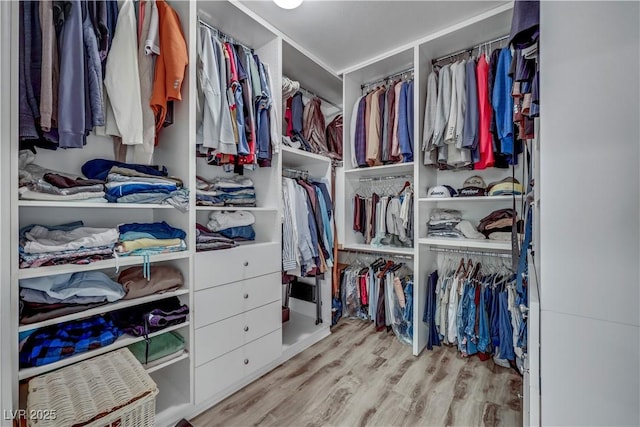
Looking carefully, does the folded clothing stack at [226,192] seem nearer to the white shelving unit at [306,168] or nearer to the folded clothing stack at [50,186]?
the white shelving unit at [306,168]

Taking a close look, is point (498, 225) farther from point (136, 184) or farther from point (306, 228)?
point (136, 184)

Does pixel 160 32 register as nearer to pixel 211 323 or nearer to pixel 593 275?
pixel 211 323

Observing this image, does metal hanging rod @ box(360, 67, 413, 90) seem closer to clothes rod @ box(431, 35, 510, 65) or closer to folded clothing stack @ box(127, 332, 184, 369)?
clothes rod @ box(431, 35, 510, 65)

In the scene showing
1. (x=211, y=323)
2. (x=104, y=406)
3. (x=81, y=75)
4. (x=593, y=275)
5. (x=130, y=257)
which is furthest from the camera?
(x=211, y=323)

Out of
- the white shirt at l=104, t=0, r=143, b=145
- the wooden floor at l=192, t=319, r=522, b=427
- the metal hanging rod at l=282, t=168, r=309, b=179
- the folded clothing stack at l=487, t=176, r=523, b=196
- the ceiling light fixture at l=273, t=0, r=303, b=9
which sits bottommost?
the wooden floor at l=192, t=319, r=522, b=427

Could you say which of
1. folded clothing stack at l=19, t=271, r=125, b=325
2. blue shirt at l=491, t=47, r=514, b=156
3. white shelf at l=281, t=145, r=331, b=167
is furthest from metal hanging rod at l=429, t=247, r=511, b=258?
folded clothing stack at l=19, t=271, r=125, b=325

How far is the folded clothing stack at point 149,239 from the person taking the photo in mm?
1307

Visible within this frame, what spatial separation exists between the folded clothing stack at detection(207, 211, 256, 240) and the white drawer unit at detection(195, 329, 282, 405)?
0.71 meters

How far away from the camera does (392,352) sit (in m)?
2.15

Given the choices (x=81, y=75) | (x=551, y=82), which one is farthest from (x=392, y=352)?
(x=81, y=75)

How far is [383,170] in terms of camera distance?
8.18 feet

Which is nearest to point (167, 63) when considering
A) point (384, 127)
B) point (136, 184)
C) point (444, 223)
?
point (136, 184)

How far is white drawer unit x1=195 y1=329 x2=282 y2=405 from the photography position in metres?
1.51

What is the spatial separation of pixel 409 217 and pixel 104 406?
6.98 feet
